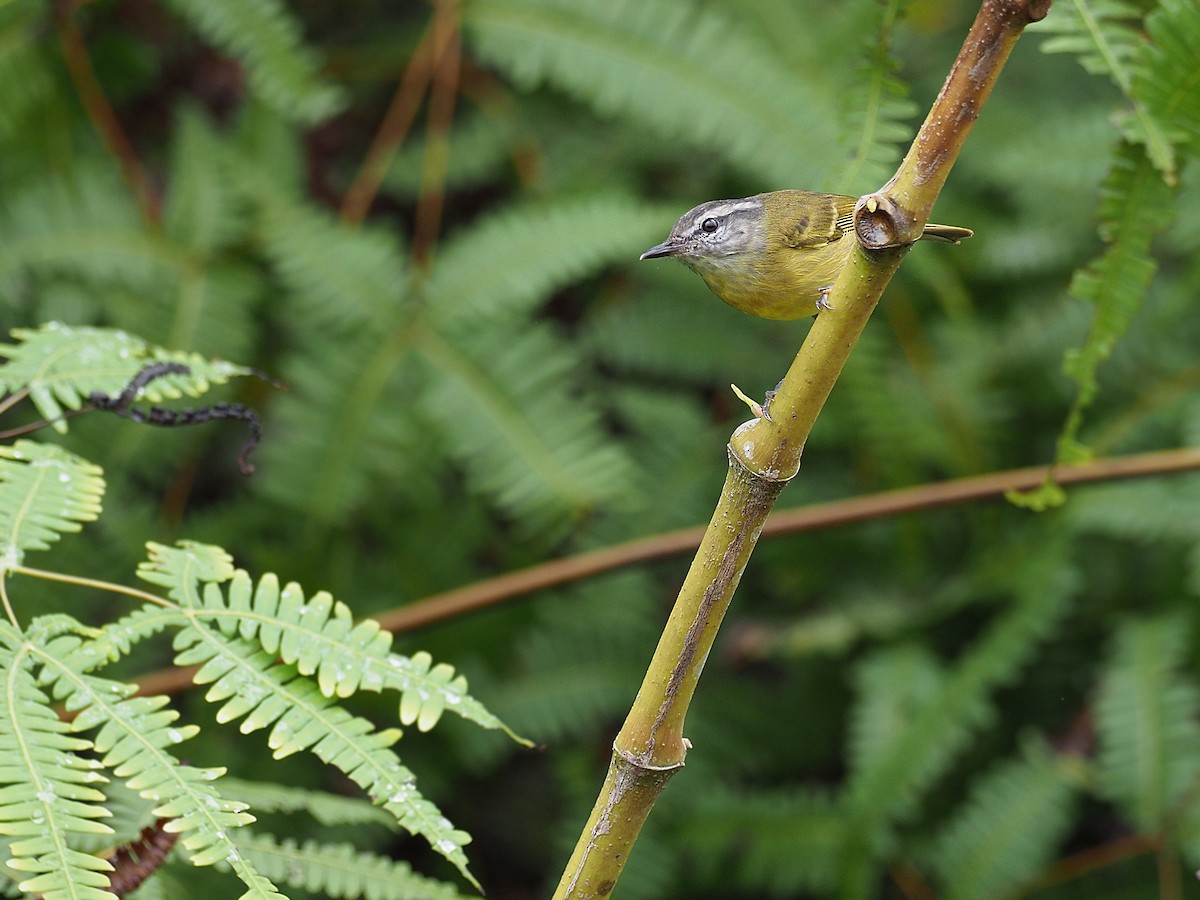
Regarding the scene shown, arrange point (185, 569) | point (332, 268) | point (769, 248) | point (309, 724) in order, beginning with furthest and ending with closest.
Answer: point (332, 268) < point (769, 248) < point (185, 569) < point (309, 724)

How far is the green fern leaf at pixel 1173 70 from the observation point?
1.57 meters

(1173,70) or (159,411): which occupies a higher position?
(1173,70)

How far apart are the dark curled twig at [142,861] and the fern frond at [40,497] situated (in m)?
0.34

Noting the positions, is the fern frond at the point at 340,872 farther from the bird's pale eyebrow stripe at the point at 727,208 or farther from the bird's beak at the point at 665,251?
the bird's pale eyebrow stripe at the point at 727,208

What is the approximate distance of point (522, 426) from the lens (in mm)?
2572

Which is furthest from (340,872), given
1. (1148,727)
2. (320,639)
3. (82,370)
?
(1148,727)

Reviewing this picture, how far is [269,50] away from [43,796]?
208cm

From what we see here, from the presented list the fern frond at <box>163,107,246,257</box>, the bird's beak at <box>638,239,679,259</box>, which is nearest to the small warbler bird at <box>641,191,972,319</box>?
the bird's beak at <box>638,239,679,259</box>

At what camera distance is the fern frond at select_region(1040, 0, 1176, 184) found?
1620 millimetres

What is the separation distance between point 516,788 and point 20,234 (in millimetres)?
1973

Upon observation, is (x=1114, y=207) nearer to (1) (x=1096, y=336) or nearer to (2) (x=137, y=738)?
(1) (x=1096, y=336)

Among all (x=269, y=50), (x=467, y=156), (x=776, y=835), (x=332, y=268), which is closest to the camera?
(x=776, y=835)

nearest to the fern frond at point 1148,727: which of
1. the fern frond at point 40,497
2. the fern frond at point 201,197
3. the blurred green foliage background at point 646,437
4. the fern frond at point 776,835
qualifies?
the blurred green foliage background at point 646,437

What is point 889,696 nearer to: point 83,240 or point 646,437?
point 646,437
